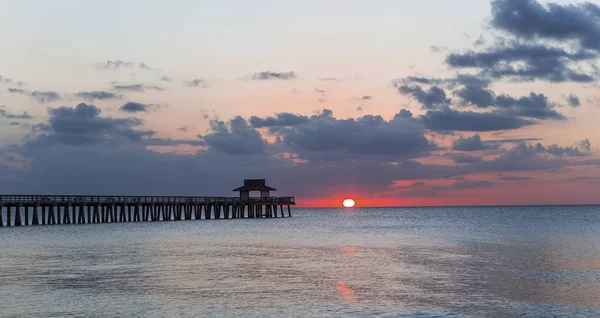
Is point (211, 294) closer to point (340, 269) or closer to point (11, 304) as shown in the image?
point (11, 304)

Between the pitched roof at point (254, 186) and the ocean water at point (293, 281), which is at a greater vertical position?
the pitched roof at point (254, 186)

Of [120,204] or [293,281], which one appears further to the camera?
[120,204]

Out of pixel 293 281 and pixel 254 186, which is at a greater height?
pixel 254 186

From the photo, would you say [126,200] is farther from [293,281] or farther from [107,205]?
[293,281]

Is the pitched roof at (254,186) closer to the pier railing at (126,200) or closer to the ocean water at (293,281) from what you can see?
the pier railing at (126,200)

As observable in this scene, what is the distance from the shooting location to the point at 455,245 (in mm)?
50312

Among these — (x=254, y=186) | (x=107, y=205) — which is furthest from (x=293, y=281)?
(x=254, y=186)

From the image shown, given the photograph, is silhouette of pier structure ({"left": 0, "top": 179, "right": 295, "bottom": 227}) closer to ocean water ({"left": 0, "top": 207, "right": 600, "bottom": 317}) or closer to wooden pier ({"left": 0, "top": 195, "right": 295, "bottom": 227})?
wooden pier ({"left": 0, "top": 195, "right": 295, "bottom": 227})

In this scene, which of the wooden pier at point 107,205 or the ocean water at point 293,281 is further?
the wooden pier at point 107,205

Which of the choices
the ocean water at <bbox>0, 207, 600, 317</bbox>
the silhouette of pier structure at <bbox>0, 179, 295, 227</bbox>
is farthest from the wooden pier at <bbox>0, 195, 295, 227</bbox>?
the ocean water at <bbox>0, 207, 600, 317</bbox>

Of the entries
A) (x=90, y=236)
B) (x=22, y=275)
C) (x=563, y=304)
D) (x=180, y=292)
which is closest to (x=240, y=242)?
(x=90, y=236)

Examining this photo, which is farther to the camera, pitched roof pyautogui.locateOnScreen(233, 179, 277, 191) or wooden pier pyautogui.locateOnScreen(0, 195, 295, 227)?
pitched roof pyautogui.locateOnScreen(233, 179, 277, 191)

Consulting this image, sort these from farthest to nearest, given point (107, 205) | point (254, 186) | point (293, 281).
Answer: point (254, 186)
point (107, 205)
point (293, 281)

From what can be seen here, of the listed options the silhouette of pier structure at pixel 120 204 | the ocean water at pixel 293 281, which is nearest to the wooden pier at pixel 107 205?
the silhouette of pier structure at pixel 120 204
